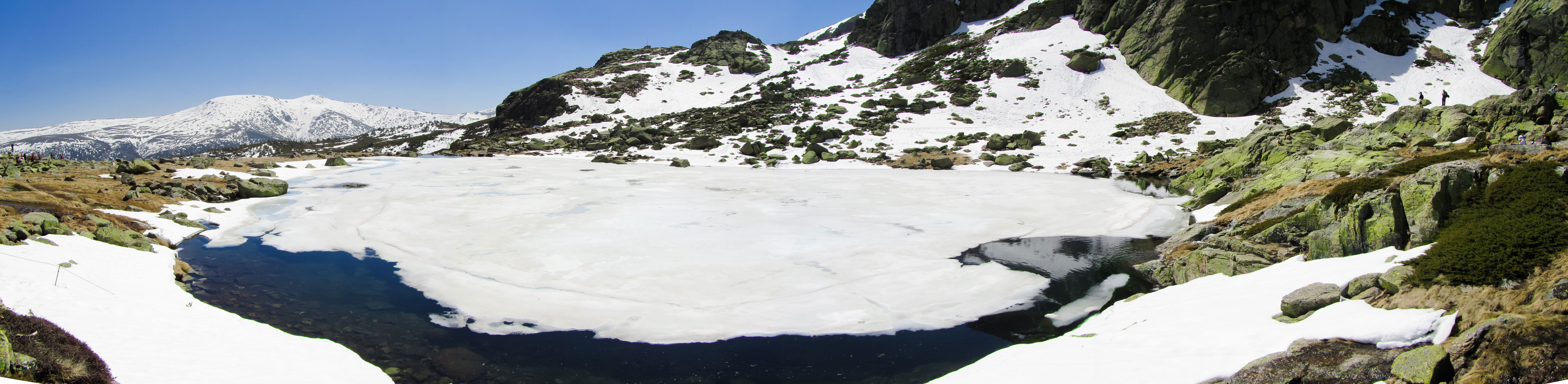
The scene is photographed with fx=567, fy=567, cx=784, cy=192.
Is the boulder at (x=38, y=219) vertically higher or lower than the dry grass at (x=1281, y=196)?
lower

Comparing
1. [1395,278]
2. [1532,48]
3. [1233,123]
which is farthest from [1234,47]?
[1395,278]

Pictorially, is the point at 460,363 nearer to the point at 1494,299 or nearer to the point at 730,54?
the point at 1494,299

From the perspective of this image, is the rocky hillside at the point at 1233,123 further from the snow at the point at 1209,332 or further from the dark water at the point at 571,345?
the dark water at the point at 571,345

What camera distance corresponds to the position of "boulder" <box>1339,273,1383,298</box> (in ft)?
23.4

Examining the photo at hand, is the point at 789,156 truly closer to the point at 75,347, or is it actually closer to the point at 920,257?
the point at 920,257

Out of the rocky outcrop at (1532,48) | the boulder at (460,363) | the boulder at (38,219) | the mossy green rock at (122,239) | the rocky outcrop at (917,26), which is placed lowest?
the boulder at (460,363)

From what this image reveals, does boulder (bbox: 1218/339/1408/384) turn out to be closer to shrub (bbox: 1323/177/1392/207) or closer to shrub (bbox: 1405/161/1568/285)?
shrub (bbox: 1405/161/1568/285)

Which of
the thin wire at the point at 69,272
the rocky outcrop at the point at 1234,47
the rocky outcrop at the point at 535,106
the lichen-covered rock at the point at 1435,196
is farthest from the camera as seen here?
the rocky outcrop at the point at 535,106

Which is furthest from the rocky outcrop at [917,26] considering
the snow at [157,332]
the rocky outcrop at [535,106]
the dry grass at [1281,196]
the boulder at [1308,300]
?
the snow at [157,332]

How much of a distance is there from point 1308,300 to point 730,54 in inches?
3643

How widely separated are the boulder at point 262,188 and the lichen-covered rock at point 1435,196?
34079mm

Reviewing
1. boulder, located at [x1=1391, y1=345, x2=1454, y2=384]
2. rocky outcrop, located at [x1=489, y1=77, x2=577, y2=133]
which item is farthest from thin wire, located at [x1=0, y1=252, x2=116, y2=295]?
rocky outcrop, located at [x1=489, y1=77, x2=577, y2=133]

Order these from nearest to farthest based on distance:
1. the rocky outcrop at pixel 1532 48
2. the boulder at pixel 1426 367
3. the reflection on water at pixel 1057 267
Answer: the boulder at pixel 1426 367 → the reflection on water at pixel 1057 267 → the rocky outcrop at pixel 1532 48

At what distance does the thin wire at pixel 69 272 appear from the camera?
959 cm
